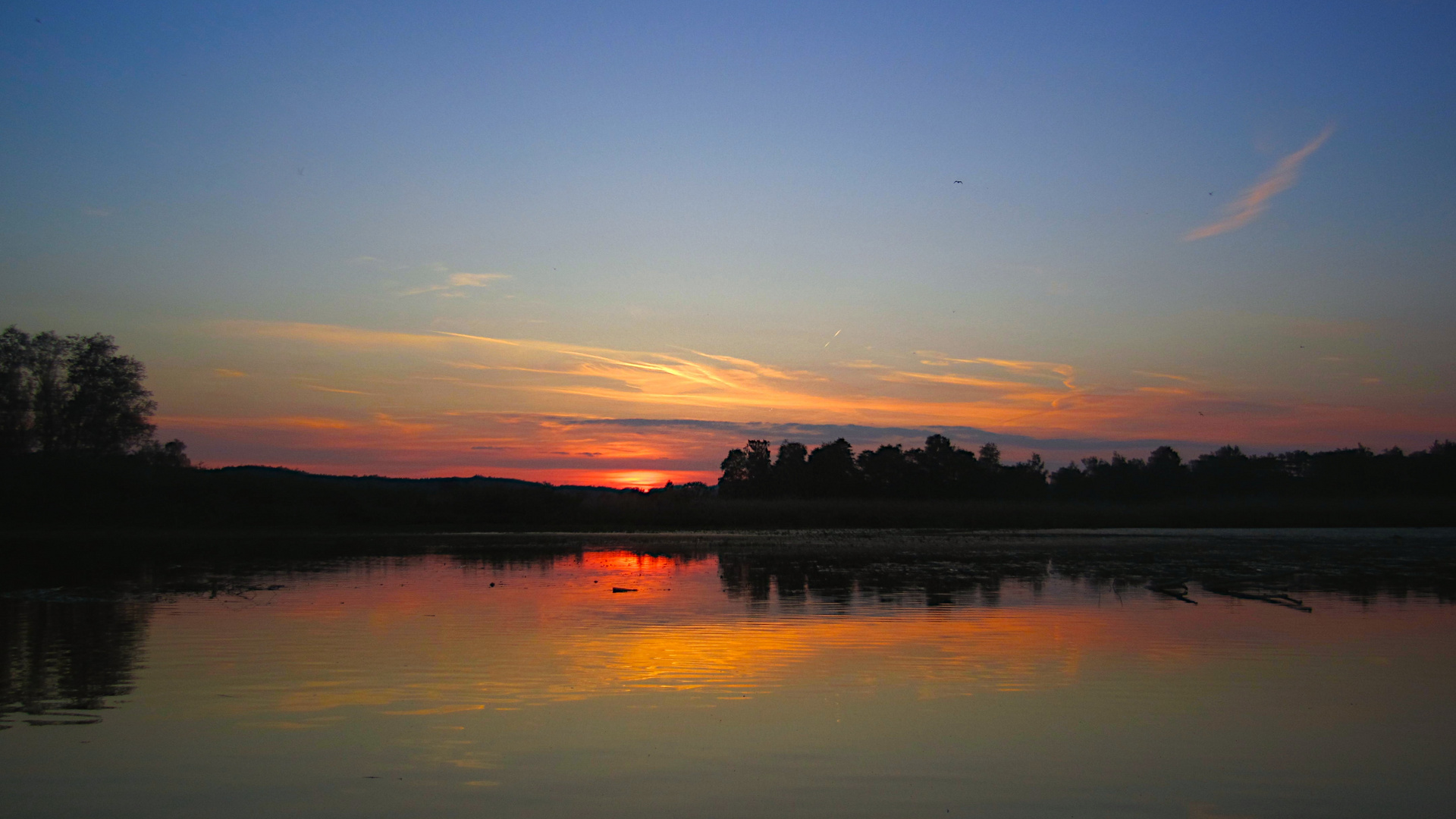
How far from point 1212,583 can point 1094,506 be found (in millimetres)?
46355

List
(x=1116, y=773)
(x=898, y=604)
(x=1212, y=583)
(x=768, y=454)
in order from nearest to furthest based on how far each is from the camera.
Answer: (x=1116, y=773) → (x=898, y=604) → (x=1212, y=583) → (x=768, y=454)

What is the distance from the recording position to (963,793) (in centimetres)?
643

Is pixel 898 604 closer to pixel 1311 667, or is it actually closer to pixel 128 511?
A: pixel 1311 667

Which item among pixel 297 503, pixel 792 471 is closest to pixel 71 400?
pixel 297 503

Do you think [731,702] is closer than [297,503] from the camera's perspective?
Yes

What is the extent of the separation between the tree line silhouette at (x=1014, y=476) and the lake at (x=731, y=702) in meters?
66.7

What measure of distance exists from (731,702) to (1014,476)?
88.7m

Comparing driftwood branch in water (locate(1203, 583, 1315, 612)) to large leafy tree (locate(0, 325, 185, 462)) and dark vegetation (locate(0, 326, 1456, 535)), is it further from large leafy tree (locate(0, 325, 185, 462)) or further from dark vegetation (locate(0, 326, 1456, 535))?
large leafy tree (locate(0, 325, 185, 462))

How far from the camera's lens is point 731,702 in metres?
9.07

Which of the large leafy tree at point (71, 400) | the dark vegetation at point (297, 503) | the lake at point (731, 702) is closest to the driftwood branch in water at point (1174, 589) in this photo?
the lake at point (731, 702)

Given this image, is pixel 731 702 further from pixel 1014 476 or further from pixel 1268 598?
pixel 1014 476

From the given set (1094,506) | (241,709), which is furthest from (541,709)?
(1094,506)

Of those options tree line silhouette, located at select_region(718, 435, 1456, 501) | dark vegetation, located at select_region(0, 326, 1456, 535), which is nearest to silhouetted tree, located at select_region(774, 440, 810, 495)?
tree line silhouette, located at select_region(718, 435, 1456, 501)

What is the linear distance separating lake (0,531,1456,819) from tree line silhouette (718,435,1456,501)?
2625 inches
